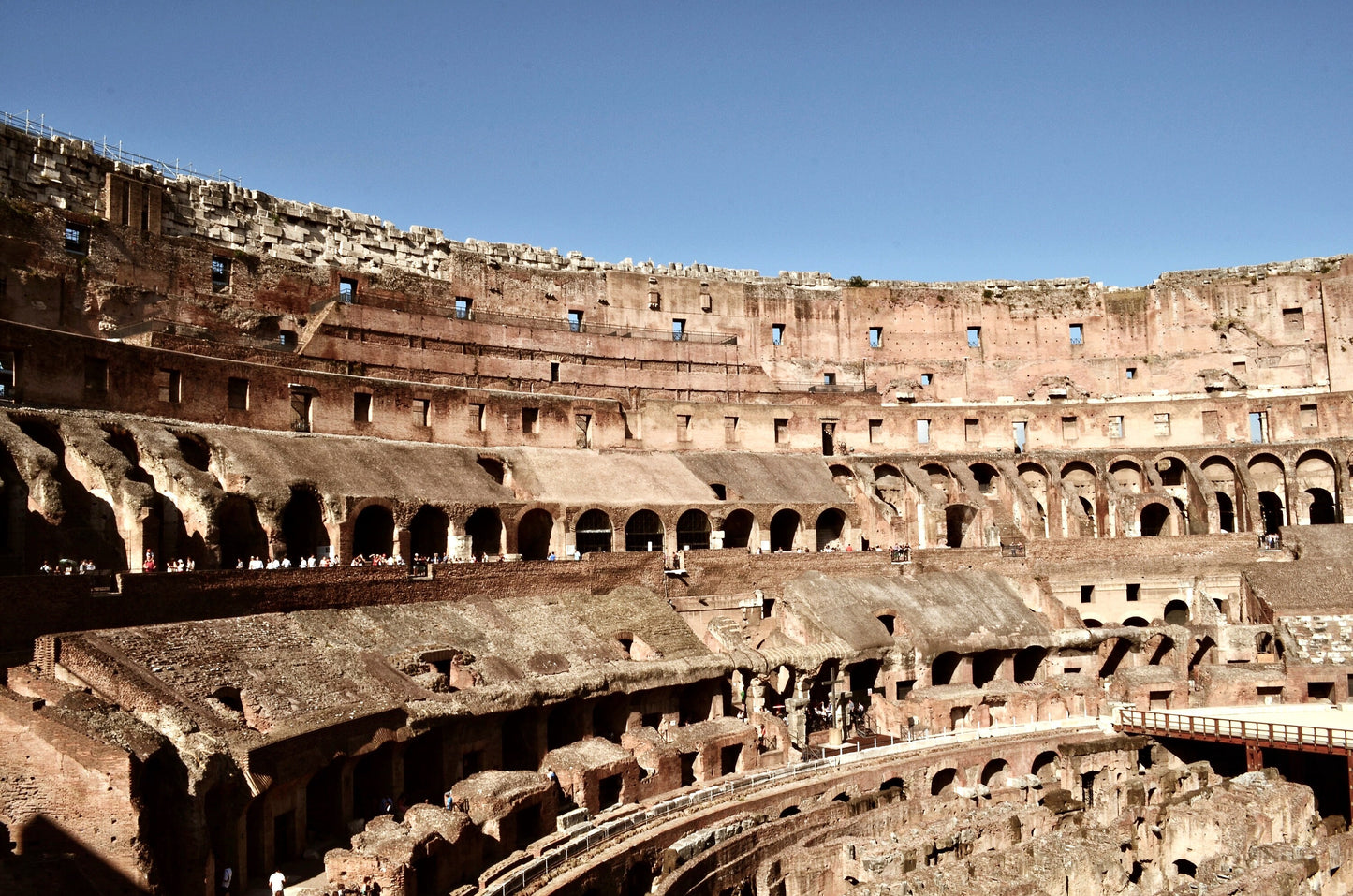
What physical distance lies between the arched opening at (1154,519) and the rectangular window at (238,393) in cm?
4146

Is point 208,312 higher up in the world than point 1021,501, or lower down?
higher up

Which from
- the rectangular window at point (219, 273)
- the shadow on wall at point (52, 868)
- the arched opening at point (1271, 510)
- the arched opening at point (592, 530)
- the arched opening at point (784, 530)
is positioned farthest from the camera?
the arched opening at point (1271, 510)

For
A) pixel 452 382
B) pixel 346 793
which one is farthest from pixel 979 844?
pixel 452 382

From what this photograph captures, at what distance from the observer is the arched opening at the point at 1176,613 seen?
1815 inches

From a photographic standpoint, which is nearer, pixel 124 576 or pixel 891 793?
pixel 124 576

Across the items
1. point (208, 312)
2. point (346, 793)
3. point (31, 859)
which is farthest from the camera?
point (208, 312)

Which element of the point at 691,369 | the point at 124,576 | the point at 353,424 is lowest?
the point at 124,576

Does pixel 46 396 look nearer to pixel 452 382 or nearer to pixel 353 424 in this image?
pixel 353 424

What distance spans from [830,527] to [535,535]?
15367 mm

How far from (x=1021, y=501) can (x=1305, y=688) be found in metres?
15.2

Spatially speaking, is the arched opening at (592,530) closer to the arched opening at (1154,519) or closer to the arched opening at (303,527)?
the arched opening at (303,527)

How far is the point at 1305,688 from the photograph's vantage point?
3778cm

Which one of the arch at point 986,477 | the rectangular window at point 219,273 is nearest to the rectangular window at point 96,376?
the rectangular window at point 219,273

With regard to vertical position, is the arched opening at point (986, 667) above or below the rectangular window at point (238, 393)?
below
